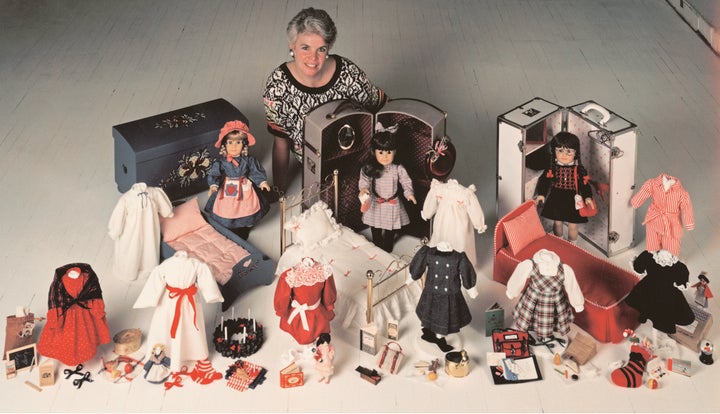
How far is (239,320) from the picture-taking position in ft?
17.5

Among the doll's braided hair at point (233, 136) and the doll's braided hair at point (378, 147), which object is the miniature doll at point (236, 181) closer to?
the doll's braided hair at point (233, 136)

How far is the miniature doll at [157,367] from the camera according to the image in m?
4.96

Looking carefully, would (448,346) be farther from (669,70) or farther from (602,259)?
(669,70)

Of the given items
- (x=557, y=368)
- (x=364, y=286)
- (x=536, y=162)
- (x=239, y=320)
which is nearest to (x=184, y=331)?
(x=239, y=320)

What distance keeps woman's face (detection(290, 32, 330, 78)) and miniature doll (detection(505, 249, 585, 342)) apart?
188 cm

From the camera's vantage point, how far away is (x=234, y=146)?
591cm

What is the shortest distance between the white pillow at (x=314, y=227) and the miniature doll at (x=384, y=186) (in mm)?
224

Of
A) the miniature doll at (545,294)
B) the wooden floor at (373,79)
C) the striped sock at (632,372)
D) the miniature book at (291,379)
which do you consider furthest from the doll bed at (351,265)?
the striped sock at (632,372)

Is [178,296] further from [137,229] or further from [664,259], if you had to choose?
[664,259]

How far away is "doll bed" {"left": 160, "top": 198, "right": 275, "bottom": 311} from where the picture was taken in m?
5.54

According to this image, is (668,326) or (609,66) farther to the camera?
(609,66)

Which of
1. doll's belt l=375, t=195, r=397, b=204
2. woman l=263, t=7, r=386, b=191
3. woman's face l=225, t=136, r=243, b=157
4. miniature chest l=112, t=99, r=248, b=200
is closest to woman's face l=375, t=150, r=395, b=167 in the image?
doll's belt l=375, t=195, r=397, b=204

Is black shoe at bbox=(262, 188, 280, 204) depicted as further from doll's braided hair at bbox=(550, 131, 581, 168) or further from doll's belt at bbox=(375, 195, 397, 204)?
doll's braided hair at bbox=(550, 131, 581, 168)

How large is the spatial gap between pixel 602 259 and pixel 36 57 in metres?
5.37
